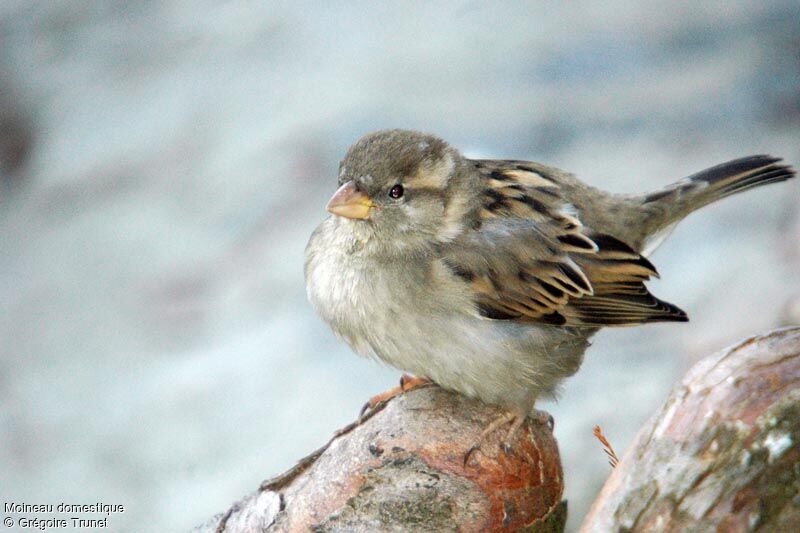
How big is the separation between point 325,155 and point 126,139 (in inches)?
36.0

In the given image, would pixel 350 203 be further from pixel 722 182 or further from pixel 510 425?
pixel 722 182

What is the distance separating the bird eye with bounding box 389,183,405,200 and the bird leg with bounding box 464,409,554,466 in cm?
61

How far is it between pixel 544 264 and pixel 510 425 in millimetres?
585

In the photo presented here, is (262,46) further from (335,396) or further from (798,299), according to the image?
(798,299)

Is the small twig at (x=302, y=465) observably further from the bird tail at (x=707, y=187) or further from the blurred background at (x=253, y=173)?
the blurred background at (x=253, y=173)

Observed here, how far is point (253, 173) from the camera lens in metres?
4.45

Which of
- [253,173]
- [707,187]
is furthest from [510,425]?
[253,173]

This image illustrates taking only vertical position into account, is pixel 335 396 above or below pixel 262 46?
below

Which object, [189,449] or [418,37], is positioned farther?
[418,37]

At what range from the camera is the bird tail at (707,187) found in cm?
306

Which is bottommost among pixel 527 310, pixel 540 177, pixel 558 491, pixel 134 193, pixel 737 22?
pixel 558 491

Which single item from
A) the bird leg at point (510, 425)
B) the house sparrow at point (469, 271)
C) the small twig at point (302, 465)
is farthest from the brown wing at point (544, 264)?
the small twig at point (302, 465)

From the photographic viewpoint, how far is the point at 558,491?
7.40 ft

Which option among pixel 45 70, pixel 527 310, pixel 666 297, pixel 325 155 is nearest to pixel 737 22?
pixel 666 297
